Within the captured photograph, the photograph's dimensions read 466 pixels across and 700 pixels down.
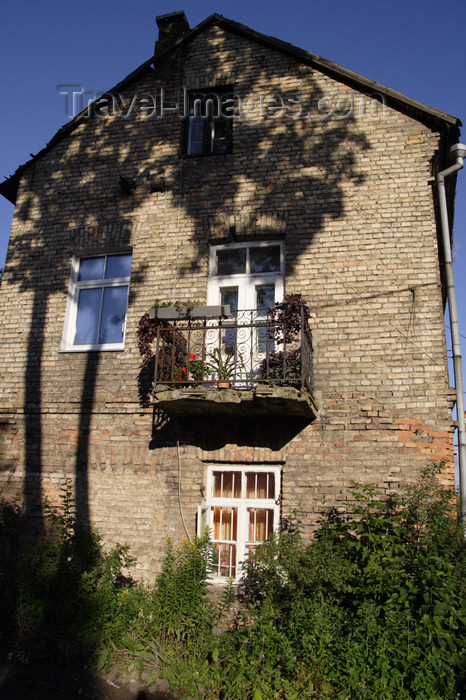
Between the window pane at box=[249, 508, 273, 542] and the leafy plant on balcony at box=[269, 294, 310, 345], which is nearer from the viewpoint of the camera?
the leafy plant on balcony at box=[269, 294, 310, 345]

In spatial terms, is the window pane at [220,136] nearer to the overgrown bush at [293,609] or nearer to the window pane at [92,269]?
the window pane at [92,269]

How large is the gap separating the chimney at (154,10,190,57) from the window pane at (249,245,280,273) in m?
4.71

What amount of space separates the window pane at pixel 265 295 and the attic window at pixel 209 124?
8.65ft

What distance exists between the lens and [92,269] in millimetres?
9195

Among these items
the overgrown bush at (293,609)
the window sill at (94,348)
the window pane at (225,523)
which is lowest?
the overgrown bush at (293,609)

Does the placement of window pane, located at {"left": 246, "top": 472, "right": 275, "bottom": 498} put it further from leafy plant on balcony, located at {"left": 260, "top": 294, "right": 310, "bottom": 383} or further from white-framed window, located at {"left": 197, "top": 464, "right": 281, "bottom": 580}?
leafy plant on balcony, located at {"left": 260, "top": 294, "right": 310, "bottom": 383}

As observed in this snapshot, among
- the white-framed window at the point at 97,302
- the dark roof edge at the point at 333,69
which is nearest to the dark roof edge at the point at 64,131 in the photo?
the dark roof edge at the point at 333,69

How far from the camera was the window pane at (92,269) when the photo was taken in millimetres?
9141

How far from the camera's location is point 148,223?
8.93 m

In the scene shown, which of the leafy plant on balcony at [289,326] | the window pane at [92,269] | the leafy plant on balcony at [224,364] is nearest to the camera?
the leafy plant on balcony at [289,326]

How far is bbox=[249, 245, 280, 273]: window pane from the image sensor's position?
8422 mm

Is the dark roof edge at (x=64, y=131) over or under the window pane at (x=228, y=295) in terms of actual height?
over

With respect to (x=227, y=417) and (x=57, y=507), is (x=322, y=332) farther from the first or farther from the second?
(x=57, y=507)

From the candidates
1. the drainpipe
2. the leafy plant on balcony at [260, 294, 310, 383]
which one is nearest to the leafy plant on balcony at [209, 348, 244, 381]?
the leafy plant on balcony at [260, 294, 310, 383]
